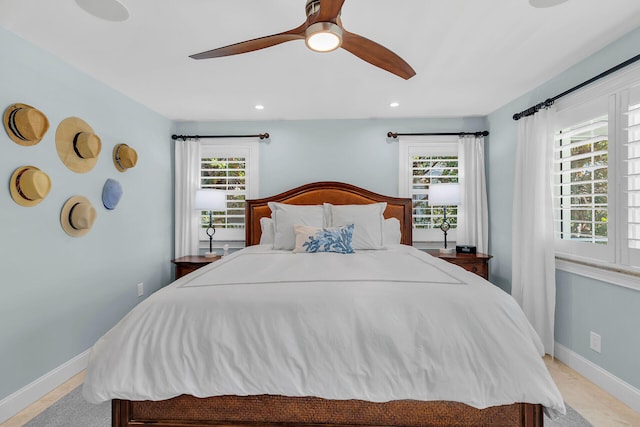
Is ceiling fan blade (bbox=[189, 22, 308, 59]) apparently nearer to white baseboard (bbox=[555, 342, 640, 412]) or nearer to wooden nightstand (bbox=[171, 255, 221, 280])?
wooden nightstand (bbox=[171, 255, 221, 280])

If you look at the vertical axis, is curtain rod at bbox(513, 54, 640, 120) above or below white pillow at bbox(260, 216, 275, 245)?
above

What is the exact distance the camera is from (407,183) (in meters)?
3.89

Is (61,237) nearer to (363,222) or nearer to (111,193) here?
(111,193)

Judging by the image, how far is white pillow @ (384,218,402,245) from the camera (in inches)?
132

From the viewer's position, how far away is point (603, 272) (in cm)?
222

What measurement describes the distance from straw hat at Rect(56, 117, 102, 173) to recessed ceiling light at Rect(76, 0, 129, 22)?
1.01 m

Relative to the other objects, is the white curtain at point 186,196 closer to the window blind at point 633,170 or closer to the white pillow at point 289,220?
the white pillow at point 289,220

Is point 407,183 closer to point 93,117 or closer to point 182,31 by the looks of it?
point 182,31

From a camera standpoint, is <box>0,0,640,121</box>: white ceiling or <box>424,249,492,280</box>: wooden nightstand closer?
<box>0,0,640,121</box>: white ceiling

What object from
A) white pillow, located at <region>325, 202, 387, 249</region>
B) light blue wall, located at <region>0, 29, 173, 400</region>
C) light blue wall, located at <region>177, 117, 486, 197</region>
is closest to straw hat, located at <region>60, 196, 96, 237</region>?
light blue wall, located at <region>0, 29, 173, 400</region>

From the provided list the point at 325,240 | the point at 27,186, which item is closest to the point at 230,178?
the point at 325,240

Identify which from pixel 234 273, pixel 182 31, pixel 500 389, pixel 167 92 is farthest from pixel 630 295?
pixel 167 92

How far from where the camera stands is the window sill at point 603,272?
6.62ft

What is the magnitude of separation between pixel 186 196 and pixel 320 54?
Result: 249 centimetres
